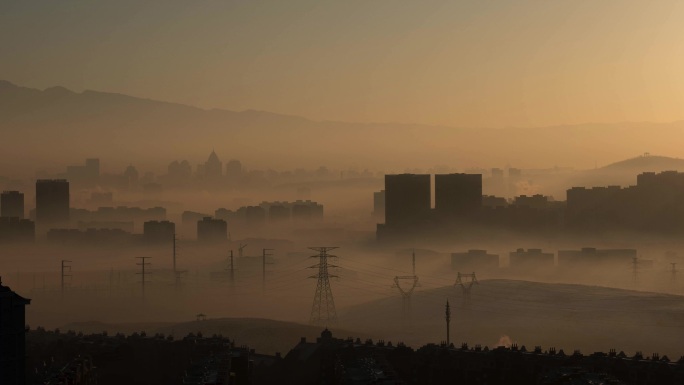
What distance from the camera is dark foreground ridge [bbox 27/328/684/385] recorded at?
80312 millimetres

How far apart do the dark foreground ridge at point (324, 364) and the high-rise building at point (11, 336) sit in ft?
12.9

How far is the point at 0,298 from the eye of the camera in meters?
69.6

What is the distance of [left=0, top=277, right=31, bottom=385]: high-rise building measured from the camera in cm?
6969

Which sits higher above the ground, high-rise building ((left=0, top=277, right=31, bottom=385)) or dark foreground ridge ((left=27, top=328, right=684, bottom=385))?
high-rise building ((left=0, top=277, right=31, bottom=385))

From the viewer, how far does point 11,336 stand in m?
70.3

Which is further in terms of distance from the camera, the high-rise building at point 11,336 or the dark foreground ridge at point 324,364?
the dark foreground ridge at point 324,364

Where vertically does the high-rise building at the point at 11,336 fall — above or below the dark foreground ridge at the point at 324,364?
above

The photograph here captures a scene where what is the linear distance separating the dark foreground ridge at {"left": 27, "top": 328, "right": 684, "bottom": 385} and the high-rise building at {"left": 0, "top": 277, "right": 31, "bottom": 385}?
155 inches

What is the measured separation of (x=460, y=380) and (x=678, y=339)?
347ft

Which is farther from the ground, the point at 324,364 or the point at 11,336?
the point at 11,336

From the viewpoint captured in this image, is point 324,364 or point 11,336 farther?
point 324,364

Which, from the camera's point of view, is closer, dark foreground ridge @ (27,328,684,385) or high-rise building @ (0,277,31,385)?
high-rise building @ (0,277,31,385)

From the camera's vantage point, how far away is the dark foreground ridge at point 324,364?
263ft

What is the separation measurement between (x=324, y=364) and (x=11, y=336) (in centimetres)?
3546
